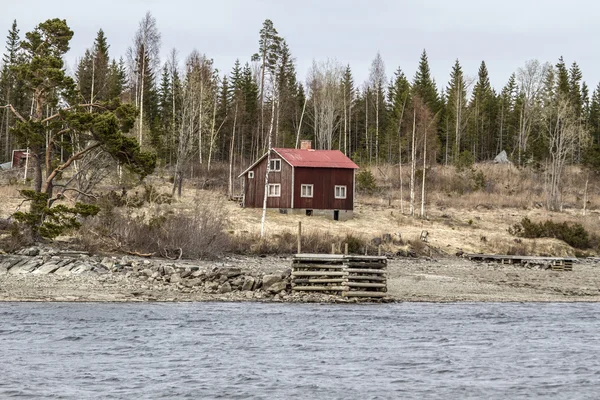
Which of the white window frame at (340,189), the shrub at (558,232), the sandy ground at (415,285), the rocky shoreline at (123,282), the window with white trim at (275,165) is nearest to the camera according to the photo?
the rocky shoreline at (123,282)

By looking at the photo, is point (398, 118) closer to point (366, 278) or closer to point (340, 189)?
point (340, 189)

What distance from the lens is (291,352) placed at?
65.7 ft

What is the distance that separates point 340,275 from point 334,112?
6469 cm

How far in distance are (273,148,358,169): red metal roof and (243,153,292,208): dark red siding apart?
65cm

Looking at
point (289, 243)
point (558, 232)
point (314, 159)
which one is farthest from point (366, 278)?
point (314, 159)

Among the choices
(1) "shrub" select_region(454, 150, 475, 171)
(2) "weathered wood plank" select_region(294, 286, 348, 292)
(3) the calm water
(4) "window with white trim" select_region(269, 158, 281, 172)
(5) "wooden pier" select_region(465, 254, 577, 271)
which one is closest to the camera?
(3) the calm water

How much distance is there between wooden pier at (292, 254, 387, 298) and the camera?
29.7 meters

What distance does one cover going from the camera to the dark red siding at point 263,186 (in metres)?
63.0

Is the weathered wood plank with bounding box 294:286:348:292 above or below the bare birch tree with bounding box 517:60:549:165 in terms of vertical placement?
below

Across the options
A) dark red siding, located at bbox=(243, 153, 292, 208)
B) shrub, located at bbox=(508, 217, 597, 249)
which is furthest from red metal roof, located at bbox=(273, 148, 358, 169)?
shrub, located at bbox=(508, 217, 597, 249)

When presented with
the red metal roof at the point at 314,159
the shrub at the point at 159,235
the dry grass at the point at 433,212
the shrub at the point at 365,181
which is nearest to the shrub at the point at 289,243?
the dry grass at the point at 433,212

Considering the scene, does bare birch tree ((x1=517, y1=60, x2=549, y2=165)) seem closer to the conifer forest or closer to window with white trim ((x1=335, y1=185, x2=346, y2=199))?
the conifer forest

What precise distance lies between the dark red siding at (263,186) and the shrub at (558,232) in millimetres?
17239

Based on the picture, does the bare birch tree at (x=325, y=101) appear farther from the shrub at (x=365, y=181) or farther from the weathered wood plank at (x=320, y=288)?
the weathered wood plank at (x=320, y=288)
